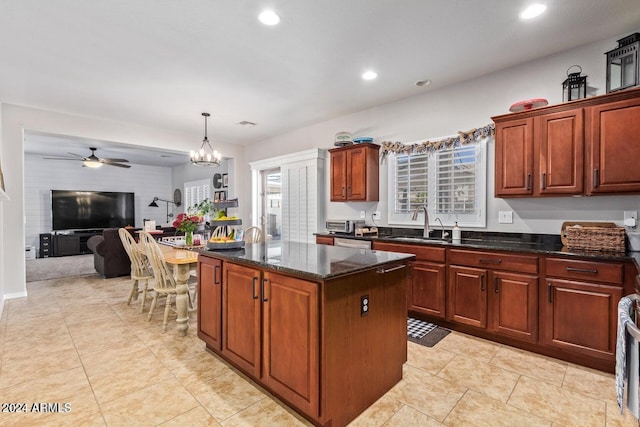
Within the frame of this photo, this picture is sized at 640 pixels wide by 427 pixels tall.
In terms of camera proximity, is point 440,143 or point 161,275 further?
point 440,143

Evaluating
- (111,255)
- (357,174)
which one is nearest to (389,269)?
(357,174)

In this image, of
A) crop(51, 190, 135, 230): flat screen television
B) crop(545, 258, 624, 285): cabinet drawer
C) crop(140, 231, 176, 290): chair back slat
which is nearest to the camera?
crop(545, 258, 624, 285): cabinet drawer

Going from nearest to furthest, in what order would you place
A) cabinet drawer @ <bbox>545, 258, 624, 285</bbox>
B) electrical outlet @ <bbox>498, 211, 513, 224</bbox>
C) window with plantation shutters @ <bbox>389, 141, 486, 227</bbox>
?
cabinet drawer @ <bbox>545, 258, 624, 285</bbox> → electrical outlet @ <bbox>498, 211, 513, 224</bbox> → window with plantation shutters @ <bbox>389, 141, 486, 227</bbox>

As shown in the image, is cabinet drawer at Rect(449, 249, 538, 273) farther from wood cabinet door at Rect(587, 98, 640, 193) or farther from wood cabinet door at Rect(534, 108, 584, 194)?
wood cabinet door at Rect(587, 98, 640, 193)

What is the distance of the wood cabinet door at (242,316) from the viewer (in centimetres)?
203

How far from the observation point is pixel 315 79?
358 cm

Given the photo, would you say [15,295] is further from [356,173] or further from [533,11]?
[533,11]

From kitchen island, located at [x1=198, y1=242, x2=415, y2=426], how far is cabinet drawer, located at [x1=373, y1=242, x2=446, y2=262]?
1174 millimetres

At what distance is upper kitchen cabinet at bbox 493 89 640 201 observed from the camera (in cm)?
242

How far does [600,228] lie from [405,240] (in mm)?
1663

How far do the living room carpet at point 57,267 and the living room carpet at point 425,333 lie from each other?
20.6ft

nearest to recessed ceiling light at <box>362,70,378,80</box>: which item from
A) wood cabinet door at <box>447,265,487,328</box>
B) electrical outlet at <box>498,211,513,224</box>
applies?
electrical outlet at <box>498,211,513,224</box>

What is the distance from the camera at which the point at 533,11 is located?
2338mm

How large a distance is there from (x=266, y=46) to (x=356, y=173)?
6.85 feet
